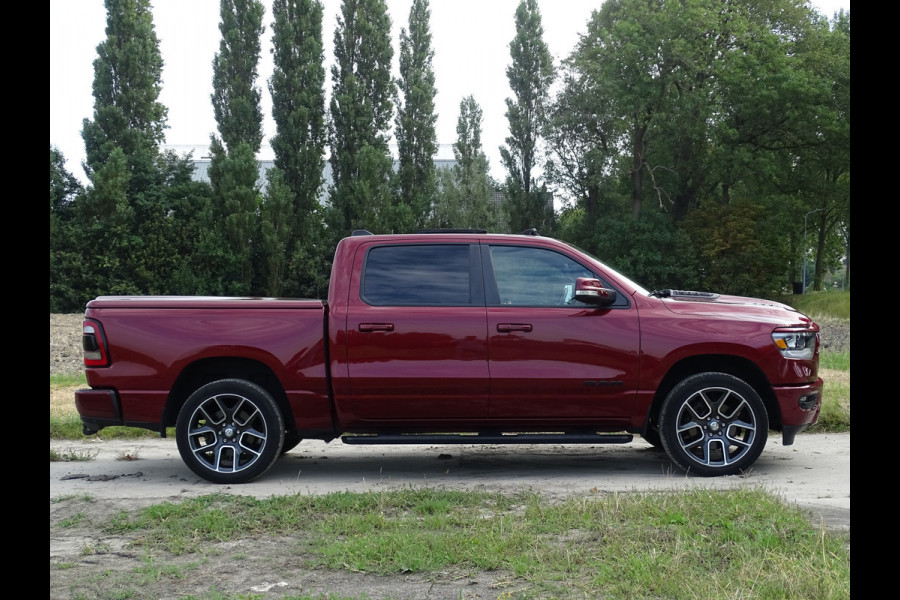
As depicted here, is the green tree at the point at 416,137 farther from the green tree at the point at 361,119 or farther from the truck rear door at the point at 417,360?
the truck rear door at the point at 417,360

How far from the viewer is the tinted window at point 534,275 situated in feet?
22.9

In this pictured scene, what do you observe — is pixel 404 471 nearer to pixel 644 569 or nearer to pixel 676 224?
pixel 644 569

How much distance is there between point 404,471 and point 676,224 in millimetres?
41313

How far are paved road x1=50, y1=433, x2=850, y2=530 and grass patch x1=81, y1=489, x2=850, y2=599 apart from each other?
1.79 ft

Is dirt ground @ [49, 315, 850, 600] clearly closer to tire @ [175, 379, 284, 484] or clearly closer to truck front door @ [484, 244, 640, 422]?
tire @ [175, 379, 284, 484]

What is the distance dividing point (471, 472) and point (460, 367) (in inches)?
40.1

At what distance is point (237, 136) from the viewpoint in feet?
138

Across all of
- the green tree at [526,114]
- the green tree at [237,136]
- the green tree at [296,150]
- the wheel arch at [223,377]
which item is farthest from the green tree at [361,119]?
the wheel arch at [223,377]

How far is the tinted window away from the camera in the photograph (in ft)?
22.9

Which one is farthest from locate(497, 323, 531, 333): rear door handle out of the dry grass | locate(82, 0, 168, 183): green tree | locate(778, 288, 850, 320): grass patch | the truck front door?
locate(82, 0, 168, 183): green tree

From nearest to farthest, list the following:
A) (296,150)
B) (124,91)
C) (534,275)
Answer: (534,275)
(124,91)
(296,150)

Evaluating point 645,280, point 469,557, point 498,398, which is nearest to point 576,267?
point 498,398

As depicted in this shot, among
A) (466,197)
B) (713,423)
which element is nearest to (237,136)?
(466,197)

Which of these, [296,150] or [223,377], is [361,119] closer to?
[296,150]
